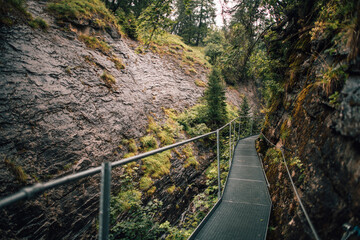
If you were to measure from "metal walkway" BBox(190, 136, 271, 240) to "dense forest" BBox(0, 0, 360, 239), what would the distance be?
0.21 meters

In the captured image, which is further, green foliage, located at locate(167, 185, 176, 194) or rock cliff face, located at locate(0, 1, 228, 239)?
green foliage, located at locate(167, 185, 176, 194)

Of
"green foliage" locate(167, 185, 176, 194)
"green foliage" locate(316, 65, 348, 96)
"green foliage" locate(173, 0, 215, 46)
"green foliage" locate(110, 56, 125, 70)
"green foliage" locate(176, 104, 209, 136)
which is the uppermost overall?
"green foliage" locate(173, 0, 215, 46)

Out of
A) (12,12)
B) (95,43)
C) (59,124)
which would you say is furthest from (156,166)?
(12,12)

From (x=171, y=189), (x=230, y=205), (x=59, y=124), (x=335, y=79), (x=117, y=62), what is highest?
(x=335, y=79)

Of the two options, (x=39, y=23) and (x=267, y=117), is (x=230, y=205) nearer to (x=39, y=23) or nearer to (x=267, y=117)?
(x=267, y=117)

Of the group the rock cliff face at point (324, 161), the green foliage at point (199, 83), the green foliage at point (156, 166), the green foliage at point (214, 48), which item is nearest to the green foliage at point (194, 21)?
the green foliage at point (214, 48)

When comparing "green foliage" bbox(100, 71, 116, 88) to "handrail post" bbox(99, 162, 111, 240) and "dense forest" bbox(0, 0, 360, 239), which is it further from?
"handrail post" bbox(99, 162, 111, 240)

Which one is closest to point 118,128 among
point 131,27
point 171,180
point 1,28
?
point 171,180

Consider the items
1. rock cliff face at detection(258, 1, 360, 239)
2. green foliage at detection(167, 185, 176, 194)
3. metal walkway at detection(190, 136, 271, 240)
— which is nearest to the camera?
rock cliff face at detection(258, 1, 360, 239)

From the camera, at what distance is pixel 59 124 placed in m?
4.73

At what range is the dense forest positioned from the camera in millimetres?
1766

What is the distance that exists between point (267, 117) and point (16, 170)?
739 centimetres

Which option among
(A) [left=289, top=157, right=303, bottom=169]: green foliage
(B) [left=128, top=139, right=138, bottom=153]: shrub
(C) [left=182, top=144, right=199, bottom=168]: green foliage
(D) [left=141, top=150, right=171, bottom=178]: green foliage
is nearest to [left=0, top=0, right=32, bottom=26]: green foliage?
(B) [left=128, top=139, right=138, bottom=153]: shrub

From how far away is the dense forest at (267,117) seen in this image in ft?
5.79
